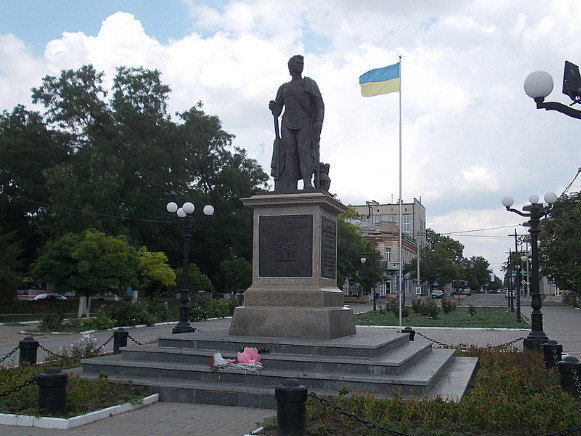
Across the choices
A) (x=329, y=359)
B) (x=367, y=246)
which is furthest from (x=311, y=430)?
(x=367, y=246)

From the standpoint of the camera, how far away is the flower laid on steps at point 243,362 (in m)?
9.37

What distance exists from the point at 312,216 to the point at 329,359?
314cm

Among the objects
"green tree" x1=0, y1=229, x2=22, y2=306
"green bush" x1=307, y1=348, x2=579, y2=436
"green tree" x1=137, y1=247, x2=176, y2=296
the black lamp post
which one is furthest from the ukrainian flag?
"green tree" x1=0, y1=229, x2=22, y2=306

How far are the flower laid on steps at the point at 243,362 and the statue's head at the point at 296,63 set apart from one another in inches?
250

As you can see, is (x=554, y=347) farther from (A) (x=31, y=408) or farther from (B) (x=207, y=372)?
(A) (x=31, y=408)

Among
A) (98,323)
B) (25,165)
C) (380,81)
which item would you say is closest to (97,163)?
(25,165)

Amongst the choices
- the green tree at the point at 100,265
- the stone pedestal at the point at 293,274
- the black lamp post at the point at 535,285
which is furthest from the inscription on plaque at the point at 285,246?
the green tree at the point at 100,265

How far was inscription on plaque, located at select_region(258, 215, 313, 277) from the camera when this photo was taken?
1177 centimetres

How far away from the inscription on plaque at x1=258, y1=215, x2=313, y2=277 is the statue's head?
3384 millimetres

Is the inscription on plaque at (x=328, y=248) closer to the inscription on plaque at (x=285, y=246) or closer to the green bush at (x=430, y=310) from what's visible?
the inscription on plaque at (x=285, y=246)

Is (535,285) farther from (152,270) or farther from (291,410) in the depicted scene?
(152,270)

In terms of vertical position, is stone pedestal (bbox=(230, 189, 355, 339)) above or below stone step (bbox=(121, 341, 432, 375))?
above

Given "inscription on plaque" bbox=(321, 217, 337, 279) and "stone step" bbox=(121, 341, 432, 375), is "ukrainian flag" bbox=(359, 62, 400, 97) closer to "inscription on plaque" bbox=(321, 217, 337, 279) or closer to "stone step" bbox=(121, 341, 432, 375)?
"inscription on plaque" bbox=(321, 217, 337, 279)

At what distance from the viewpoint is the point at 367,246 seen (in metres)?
65.1
